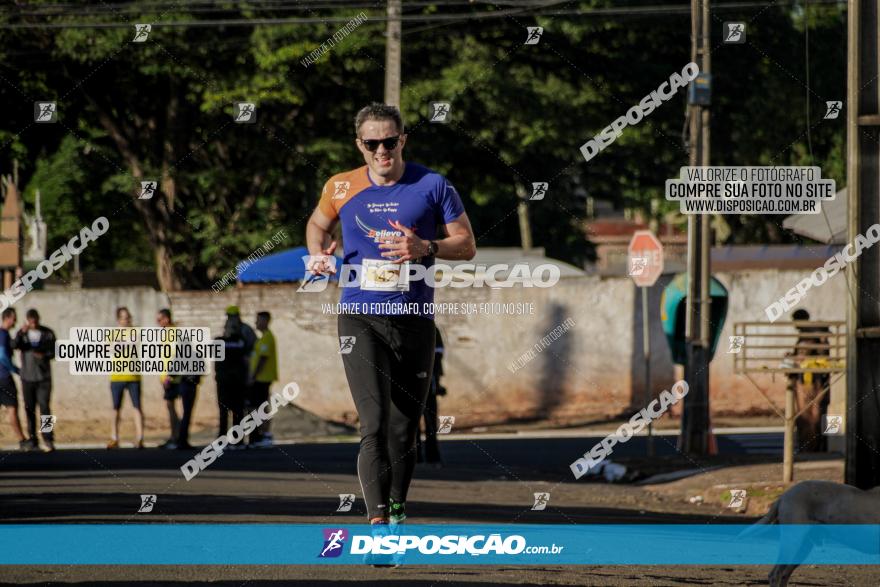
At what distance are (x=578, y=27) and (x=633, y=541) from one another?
941 inches

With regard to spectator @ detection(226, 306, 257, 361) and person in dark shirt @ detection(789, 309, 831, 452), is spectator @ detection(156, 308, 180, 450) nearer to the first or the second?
spectator @ detection(226, 306, 257, 361)

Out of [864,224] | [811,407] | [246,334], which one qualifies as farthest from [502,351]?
[864,224]

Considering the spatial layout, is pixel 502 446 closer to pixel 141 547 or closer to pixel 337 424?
pixel 337 424

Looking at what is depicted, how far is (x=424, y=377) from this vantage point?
27.7ft

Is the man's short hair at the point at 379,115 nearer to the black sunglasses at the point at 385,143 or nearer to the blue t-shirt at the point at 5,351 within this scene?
the black sunglasses at the point at 385,143

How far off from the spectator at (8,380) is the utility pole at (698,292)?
8832mm

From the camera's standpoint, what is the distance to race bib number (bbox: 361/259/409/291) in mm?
8305

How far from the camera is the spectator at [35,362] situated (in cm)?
2158
